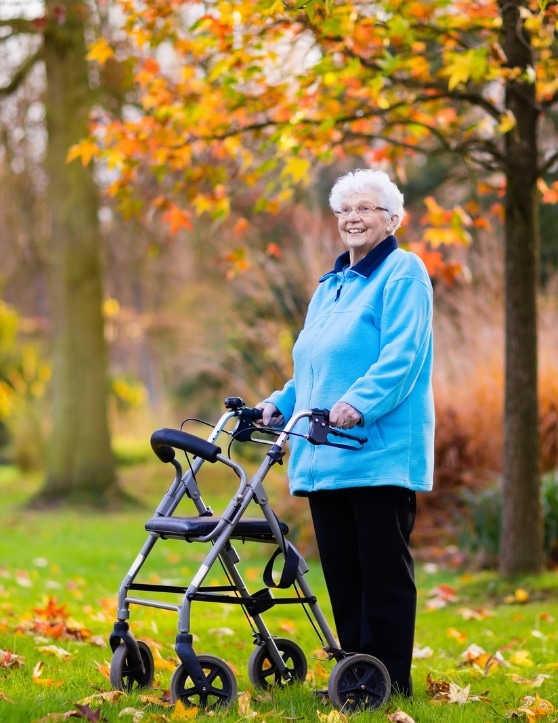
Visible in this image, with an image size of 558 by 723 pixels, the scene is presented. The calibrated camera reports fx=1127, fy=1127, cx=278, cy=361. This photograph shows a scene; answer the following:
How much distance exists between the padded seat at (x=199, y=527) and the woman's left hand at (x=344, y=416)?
488 millimetres

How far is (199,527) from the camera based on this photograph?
3662mm

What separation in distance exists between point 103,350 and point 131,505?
191 cm

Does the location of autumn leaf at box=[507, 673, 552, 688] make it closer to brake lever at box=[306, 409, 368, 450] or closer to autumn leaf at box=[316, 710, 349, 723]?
autumn leaf at box=[316, 710, 349, 723]

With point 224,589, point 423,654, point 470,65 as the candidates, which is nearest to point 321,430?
point 224,589

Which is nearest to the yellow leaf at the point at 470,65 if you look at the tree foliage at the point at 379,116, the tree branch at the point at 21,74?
the tree foliage at the point at 379,116

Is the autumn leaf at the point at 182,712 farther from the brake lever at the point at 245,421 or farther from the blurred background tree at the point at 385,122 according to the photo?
the blurred background tree at the point at 385,122

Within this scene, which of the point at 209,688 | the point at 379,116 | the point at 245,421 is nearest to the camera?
the point at 209,688

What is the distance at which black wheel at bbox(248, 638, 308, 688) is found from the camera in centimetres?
Answer: 419

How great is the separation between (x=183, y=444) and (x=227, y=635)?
240cm

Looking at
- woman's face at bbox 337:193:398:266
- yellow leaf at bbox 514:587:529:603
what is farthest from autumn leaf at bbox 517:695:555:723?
yellow leaf at bbox 514:587:529:603

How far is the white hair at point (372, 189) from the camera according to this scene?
401 cm

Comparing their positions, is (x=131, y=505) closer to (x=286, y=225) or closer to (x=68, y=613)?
(x=286, y=225)

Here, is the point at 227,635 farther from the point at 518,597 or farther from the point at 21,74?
the point at 21,74

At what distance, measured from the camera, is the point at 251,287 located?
34.9ft
